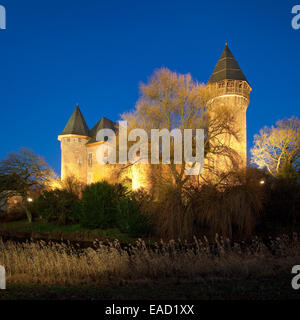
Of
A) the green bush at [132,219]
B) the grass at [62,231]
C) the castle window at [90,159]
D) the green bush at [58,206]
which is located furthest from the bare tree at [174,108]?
the castle window at [90,159]


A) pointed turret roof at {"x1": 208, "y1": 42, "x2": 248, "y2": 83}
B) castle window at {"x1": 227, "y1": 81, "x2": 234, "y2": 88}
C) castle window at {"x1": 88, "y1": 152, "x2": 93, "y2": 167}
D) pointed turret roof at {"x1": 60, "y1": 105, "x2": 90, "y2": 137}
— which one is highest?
pointed turret roof at {"x1": 208, "y1": 42, "x2": 248, "y2": 83}

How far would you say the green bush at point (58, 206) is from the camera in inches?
819

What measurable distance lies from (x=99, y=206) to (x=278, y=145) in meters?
16.5

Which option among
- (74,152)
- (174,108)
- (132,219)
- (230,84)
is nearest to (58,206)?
(132,219)

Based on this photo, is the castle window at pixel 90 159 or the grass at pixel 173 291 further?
the castle window at pixel 90 159

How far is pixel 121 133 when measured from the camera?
16828mm

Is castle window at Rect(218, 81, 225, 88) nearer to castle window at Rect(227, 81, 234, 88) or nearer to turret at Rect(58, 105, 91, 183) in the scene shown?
castle window at Rect(227, 81, 234, 88)

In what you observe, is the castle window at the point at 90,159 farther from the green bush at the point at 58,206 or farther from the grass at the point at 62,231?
the green bush at the point at 58,206

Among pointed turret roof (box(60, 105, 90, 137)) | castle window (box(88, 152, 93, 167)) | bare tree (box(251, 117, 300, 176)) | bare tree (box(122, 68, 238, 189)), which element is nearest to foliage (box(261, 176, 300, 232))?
bare tree (box(122, 68, 238, 189))

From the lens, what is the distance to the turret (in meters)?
31.7

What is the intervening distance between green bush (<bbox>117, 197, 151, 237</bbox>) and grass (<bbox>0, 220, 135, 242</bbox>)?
1.42 ft

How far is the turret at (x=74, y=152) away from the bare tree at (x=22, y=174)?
7463 millimetres

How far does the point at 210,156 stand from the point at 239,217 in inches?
209

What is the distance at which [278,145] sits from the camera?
25.6 metres
